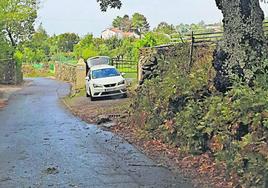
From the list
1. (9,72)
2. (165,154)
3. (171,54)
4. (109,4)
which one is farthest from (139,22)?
(165,154)

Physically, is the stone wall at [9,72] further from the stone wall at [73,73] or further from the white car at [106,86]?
the white car at [106,86]

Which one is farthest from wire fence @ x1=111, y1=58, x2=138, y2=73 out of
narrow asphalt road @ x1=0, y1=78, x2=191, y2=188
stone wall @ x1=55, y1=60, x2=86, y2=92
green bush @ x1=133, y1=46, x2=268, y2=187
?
green bush @ x1=133, y1=46, x2=268, y2=187

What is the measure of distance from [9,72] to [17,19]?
16.6 feet

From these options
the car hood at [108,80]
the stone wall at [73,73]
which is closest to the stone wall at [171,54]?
the car hood at [108,80]

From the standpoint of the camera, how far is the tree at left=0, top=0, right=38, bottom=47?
4649cm

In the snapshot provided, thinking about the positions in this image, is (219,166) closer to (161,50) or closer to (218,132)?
(218,132)

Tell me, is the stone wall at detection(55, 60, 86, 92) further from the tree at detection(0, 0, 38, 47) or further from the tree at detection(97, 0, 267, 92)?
the tree at detection(97, 0, 267, 92)

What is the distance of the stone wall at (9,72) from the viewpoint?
4638 cm

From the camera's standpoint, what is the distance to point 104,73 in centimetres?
2606

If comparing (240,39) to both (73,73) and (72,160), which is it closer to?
(72,160)

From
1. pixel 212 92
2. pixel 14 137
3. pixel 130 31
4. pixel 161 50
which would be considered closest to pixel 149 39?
pixel 161 50

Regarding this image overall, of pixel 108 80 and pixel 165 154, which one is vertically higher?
pixel 108 80

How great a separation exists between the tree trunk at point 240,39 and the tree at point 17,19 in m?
37.8

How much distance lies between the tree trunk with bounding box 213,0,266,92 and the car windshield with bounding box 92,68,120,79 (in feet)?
53.5
